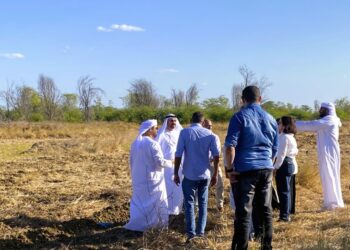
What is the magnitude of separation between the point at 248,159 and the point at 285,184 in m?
2.67

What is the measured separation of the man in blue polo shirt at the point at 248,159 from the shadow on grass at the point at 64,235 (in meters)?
2.08

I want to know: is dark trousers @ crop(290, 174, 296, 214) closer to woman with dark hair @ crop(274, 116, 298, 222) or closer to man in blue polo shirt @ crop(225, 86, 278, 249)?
woman with dark hair @ crop(274, 116, 298, 222)

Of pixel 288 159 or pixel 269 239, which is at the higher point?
pixel 288 159

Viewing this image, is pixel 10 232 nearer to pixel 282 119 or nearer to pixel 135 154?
pixel 135 154

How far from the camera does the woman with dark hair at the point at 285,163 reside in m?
7.62

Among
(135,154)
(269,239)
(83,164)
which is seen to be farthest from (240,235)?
(83,164)

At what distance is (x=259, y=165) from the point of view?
5375mm

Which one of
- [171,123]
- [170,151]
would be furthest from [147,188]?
[171,123]

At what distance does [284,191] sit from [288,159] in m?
0.51

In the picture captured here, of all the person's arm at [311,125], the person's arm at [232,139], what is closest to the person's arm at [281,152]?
the person's arm at [311,125]

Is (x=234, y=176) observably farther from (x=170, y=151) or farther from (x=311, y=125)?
(x=311, y=125)

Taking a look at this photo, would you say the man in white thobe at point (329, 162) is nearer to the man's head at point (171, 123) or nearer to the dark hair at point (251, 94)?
the man's head at point (171, 123)

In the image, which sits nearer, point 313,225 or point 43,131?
point 313,225

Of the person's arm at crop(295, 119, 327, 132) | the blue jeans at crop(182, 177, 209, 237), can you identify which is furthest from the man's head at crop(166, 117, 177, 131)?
the person's arm at crop(295, 119, 327, 132)
